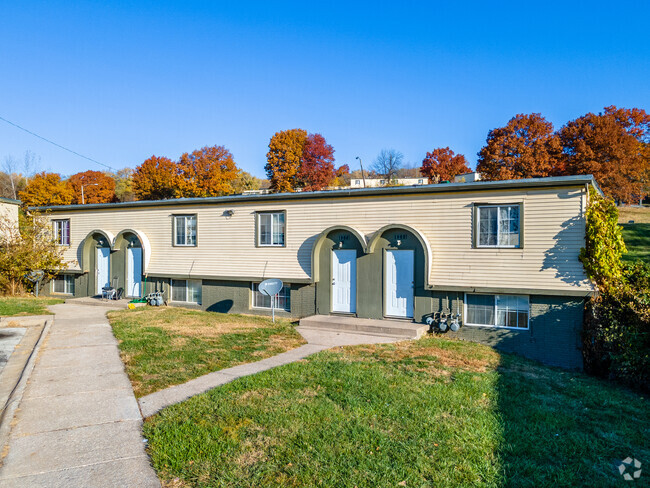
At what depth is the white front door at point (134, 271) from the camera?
17.6m

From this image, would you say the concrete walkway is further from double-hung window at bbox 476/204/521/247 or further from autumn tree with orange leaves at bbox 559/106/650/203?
autumn tree with orange leaves at bbox 559/106/650/203

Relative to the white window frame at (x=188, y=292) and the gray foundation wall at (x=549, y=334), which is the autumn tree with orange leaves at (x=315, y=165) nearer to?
the white window frame at (x=188, y=292)

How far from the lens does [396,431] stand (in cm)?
522

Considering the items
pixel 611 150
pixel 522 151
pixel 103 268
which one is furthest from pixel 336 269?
pixel 611 150

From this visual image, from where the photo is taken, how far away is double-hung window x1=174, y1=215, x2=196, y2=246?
1645 cm

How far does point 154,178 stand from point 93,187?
8.07m

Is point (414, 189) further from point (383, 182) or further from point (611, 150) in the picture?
point (383, 182)

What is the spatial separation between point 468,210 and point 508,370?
4.85 meters

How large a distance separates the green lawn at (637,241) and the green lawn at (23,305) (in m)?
28.7

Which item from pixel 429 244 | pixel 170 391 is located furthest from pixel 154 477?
pixel 429 244

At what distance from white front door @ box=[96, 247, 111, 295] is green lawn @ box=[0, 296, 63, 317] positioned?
1576mm

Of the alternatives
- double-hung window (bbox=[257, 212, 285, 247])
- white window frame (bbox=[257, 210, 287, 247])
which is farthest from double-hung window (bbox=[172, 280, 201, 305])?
double-hung window (bbox=[257, 212, 285, 247])

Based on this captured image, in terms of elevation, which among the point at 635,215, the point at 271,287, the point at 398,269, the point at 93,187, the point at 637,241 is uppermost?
the point at 93,187

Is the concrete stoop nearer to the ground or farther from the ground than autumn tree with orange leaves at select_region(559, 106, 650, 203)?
nearer to the ground
